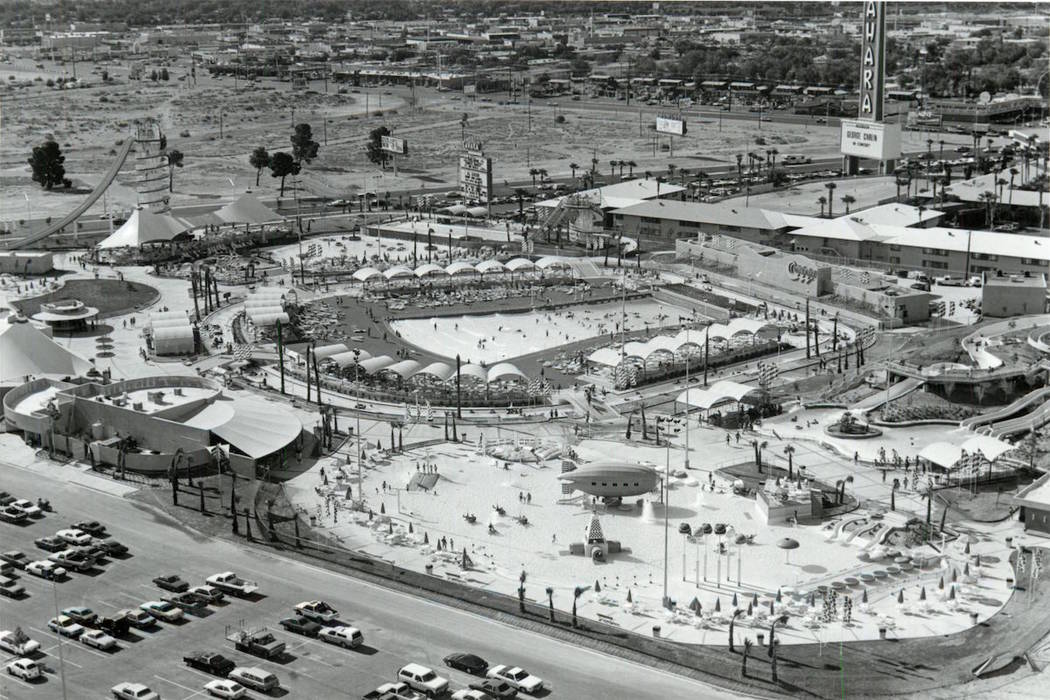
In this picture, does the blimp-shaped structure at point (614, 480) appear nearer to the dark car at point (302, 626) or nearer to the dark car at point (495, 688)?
the dark car at point (302, 626)

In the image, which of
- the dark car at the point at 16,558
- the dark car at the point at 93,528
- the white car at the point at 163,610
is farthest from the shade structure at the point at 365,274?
the white car at the point at 163,610

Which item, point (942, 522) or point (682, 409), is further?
point (682, 409)

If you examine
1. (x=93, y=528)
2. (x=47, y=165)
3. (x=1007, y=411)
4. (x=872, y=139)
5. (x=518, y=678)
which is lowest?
(x=518, y=678)

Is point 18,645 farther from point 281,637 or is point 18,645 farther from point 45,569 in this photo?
point 281,637

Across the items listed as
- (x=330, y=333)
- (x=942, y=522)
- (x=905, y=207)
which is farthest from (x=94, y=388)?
(x=905, y=207)

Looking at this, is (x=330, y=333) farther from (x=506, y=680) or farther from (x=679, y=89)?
(x=679, y=89)

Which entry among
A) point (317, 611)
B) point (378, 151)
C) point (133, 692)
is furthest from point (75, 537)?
point (378, 151)
